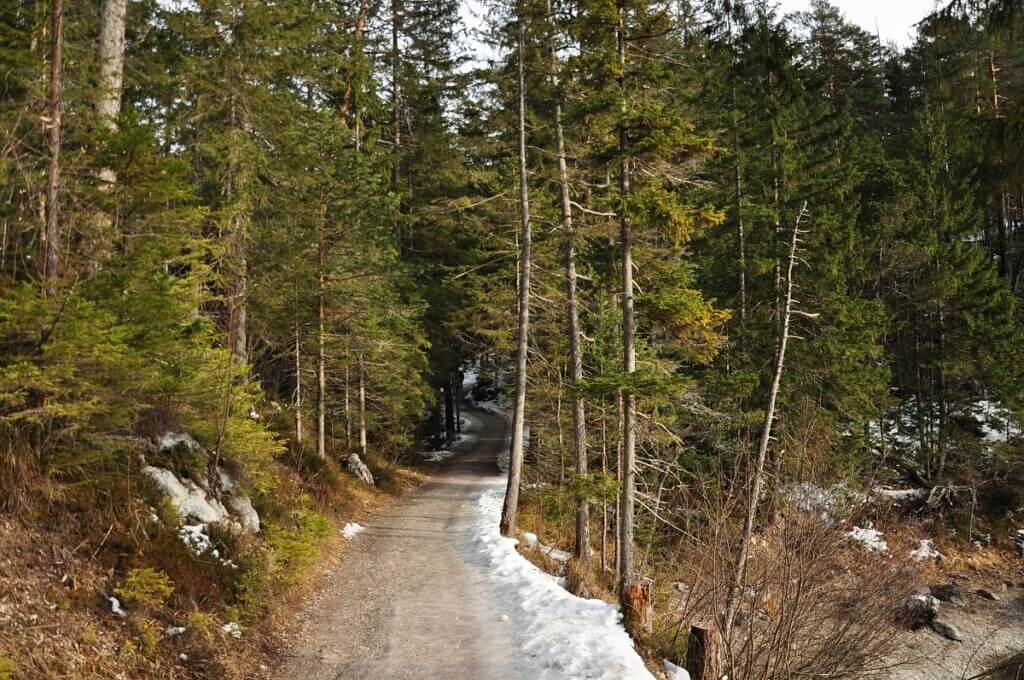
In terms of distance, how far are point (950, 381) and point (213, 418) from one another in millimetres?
29141

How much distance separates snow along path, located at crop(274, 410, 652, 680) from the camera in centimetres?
700

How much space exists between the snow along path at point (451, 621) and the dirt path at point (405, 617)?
0.7 inches

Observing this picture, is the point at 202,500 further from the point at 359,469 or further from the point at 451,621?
the point at 359,469

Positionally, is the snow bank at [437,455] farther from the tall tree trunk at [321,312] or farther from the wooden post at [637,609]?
the wooden post at [637,609]

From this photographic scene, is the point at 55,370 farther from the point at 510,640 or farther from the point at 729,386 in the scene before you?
the point at 729,386

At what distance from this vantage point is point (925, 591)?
19078 mm

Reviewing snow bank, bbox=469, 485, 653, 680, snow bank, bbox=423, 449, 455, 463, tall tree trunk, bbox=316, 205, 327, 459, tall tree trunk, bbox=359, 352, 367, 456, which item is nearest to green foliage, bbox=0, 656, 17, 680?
snow bank, bbox=469, 485, 653, 680

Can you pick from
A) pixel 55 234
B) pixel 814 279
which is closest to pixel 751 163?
pixel 814 279

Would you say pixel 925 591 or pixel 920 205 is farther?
pixel 920 205

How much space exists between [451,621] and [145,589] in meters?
4.16

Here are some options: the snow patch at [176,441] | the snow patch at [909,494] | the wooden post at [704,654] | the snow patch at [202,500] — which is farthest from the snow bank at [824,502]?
the snow patch at [909,494]

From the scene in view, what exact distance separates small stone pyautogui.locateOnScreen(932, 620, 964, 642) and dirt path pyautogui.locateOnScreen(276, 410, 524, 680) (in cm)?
1446

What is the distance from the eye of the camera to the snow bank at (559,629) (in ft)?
22.0

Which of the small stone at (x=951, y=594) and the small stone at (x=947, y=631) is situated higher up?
the small stone at (x=951, y=594)
